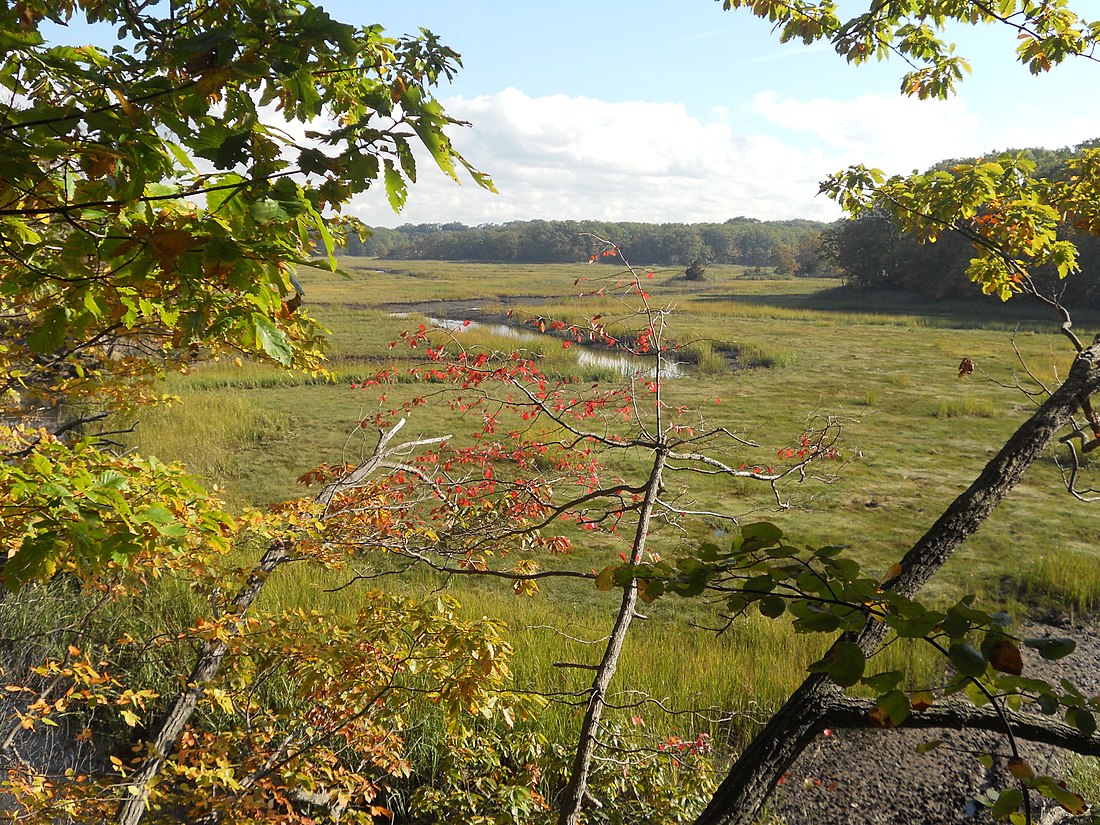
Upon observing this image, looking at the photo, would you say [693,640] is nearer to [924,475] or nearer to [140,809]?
[140,809]

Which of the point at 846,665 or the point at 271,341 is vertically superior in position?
the point at 271,341

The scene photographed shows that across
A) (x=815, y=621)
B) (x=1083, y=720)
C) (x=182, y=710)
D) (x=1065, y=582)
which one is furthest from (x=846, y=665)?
(x=1065, y=582)

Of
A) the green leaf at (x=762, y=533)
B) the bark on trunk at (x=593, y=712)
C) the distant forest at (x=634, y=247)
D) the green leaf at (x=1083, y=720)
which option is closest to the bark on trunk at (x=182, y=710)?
the bark on trunk at (x=593, y=712)

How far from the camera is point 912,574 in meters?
2.26

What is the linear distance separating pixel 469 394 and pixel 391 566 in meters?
6.07

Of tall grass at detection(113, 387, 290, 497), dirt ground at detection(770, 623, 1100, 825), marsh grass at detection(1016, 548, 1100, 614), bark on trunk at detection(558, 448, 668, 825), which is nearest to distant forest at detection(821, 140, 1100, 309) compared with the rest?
marsh grass at detection(1016, 548, 1100, 614)

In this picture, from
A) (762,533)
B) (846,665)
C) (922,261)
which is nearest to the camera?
(846,665)

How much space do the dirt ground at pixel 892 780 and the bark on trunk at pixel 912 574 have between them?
254cm

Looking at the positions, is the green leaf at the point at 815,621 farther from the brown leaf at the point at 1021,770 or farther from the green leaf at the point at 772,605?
the brown leaf at the point at 1021,770

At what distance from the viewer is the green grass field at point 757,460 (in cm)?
529

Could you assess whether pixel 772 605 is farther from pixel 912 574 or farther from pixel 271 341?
pixel 912 574

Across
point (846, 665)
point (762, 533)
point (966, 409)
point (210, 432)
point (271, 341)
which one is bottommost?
point (210, 432)

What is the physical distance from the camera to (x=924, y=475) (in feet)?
34.4

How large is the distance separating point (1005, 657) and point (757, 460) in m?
10.4
